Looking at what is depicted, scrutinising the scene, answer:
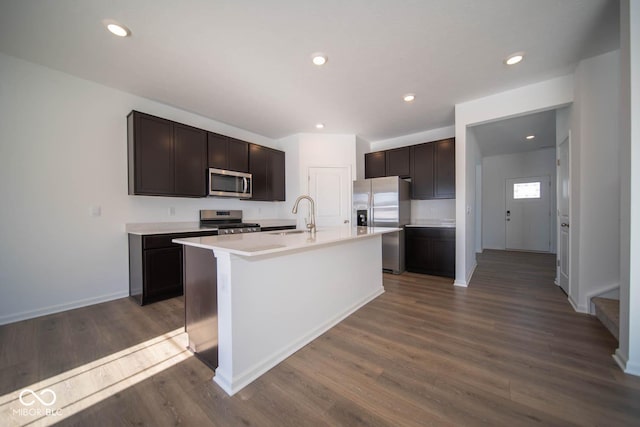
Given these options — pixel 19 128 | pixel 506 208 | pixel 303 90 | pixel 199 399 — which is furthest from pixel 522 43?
pixel 506 208

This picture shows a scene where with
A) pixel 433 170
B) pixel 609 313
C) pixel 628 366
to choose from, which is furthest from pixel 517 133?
pixel 628 366

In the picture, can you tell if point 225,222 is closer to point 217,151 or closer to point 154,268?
point 217,151

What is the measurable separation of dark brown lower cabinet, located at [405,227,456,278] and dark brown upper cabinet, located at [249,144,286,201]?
259 cm

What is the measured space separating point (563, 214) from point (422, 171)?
1977 millimetres

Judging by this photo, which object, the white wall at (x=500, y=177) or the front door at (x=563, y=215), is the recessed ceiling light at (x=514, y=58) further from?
the white wall at (x=500, y=177)

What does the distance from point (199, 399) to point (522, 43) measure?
3.77 metres

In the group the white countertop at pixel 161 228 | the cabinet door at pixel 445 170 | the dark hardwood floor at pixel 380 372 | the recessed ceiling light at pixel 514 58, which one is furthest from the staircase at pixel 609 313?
the white countertop at pixel 161 228

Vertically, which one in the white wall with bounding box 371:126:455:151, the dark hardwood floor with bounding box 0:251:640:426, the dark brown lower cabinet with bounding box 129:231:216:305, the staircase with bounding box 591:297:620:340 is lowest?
the dark hardwood floor with bounding box 0:251:640:426

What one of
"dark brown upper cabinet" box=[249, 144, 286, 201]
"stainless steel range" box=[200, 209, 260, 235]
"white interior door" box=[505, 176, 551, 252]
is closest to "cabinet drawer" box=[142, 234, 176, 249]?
"stainless steel range" box=[200, 209, 260, 235]

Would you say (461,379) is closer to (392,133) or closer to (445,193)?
(445,193)

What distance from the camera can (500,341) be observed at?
6.49ft

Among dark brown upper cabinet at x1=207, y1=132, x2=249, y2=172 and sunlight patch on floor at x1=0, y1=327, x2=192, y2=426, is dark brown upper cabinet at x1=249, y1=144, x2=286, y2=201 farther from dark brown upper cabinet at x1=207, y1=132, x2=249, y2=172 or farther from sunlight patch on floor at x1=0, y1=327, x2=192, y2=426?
sunlight patch on floor at x1=0, y1=327, x2=192, y2=426

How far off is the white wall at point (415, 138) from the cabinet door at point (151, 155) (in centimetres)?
400

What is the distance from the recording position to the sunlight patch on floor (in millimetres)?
1299
